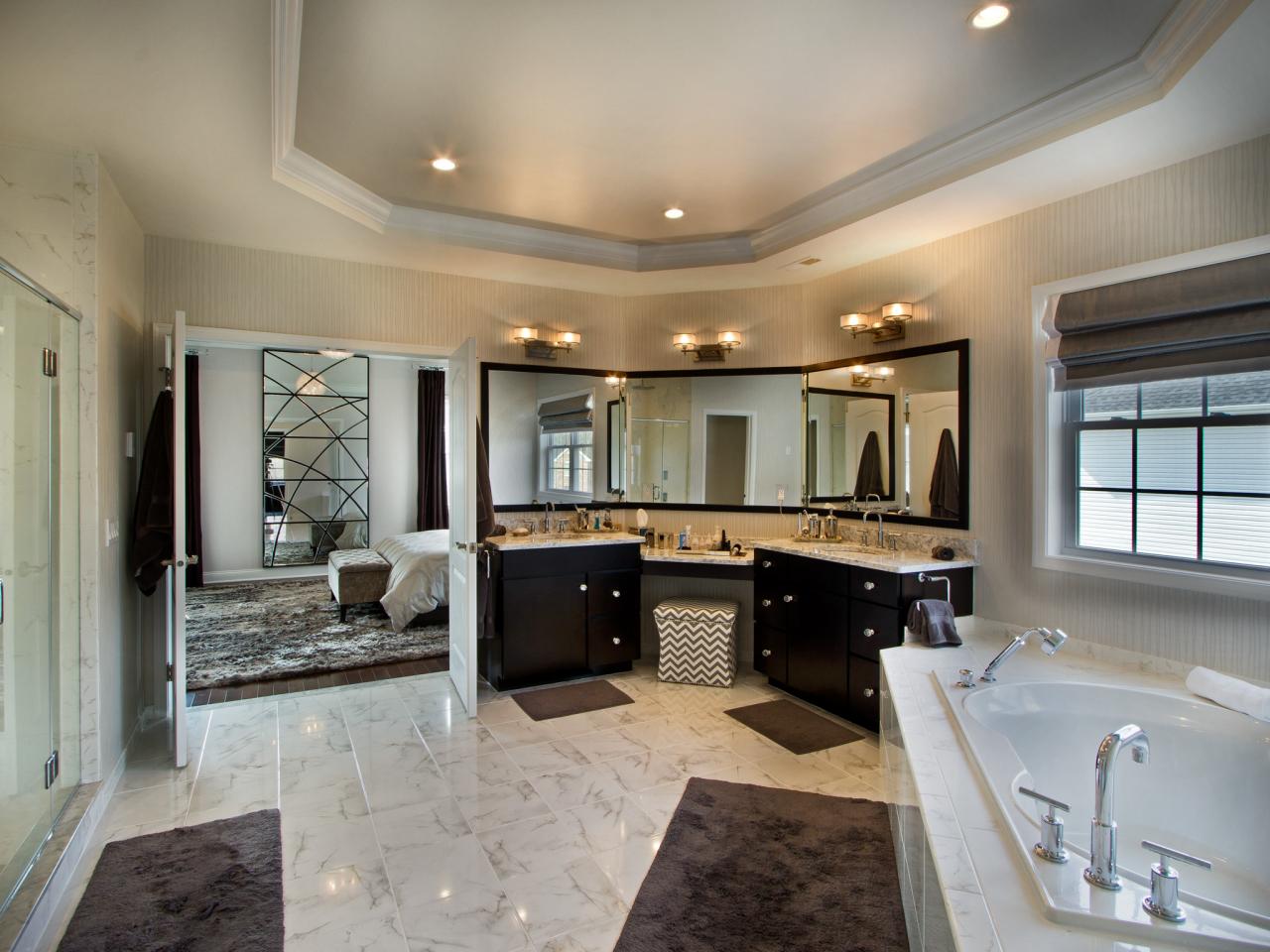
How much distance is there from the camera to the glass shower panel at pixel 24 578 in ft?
7.22

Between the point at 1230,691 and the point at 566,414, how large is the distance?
3726 mm

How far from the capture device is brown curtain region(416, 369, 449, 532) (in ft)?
26.4

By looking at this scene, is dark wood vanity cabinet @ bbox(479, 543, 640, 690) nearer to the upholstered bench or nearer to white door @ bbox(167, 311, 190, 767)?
white door @ bbox(167, 311, 190, 767)

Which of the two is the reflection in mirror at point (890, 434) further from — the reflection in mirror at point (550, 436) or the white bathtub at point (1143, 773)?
the reflection in mirror at point (550, 436)

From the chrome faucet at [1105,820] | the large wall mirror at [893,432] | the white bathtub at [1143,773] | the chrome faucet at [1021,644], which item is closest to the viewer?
the chrome faucet at [1105,820]

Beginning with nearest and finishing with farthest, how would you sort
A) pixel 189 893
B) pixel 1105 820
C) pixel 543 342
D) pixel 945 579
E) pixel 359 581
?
pixel 1105 820
pixel 189 893
pixel 945 579
pixel 543 342
pixel 359 581

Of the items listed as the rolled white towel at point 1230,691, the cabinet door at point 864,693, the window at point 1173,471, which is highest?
the window at point 1173,471

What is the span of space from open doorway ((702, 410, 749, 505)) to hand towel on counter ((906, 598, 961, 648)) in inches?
67.2

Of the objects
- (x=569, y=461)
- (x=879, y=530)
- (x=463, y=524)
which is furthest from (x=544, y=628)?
(x=879, y=530)

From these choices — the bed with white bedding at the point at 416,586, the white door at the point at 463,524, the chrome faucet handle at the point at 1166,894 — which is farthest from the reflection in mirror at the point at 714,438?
the chrome faucet handle at the point at 1166,894

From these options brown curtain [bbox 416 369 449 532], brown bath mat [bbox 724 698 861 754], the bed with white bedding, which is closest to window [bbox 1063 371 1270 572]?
brown bath mat [bbox 724 698 861 754]

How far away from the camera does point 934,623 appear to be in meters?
3.13

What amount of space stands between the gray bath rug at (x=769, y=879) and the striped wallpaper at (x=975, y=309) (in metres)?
1.36

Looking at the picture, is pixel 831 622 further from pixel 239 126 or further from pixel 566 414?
pixel 239 126
